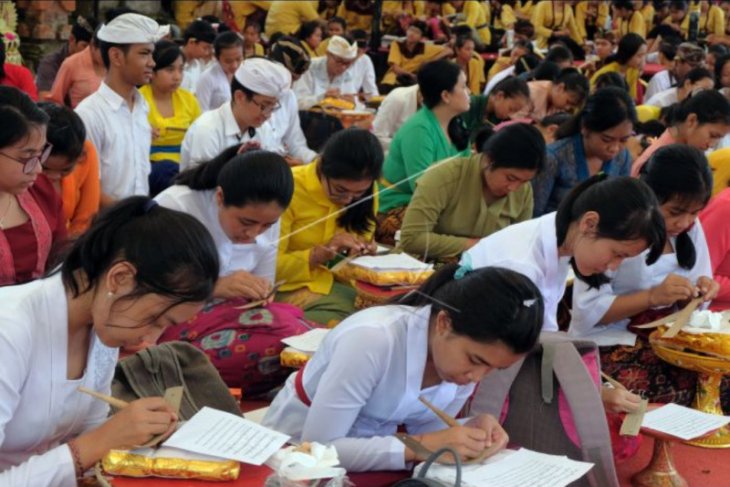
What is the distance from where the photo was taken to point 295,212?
3.21m

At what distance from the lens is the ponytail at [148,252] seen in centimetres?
155

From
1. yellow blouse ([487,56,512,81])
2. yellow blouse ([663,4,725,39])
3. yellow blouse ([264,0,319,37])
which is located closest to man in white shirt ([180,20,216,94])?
yellow blouse ([487,56,512,81])

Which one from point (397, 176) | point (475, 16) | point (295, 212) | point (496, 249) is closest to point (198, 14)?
point (475, 16)

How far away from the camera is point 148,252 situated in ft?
5.10

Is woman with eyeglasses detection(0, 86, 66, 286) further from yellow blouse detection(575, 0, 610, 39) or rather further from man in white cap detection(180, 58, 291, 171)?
yellow blouse detection(575, 0, 610, 39)

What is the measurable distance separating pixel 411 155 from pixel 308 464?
8.46ft

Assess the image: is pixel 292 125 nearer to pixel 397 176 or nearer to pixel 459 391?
pixel 397 176

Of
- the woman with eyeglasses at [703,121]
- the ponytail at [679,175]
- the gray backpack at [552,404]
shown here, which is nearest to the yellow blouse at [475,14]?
the woman with eyeglasses at [703,121]

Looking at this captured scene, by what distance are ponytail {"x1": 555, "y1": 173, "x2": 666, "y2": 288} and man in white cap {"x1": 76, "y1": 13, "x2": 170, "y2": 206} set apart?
5.65 ft

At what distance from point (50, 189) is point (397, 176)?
169cm

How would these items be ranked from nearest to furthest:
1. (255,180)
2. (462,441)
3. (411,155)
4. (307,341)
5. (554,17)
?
(462,441), (255,180), (307,341), (411,155), (554,17)

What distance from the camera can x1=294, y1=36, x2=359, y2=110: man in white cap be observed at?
6.46 meters

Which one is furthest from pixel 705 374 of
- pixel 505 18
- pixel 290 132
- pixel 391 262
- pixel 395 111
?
pixel 505 18

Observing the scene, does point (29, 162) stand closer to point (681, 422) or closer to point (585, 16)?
point (681, 422)
